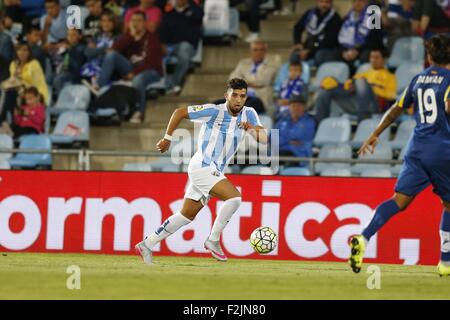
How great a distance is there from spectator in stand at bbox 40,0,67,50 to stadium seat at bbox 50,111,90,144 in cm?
233

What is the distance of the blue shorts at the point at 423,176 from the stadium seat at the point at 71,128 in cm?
829

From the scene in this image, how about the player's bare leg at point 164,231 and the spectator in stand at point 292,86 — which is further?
the spectator in stand at point 292,86

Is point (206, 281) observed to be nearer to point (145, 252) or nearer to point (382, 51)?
point (145, 252)

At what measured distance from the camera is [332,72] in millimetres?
18641

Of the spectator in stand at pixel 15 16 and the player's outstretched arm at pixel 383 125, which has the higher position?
the spectator in stand at pixel 15 16

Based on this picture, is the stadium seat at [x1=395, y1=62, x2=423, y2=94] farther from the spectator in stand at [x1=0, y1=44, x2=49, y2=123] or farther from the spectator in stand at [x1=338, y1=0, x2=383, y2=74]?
Answer: the spectator in stand at [x1=0, y1=44, x2=49, y2=123]

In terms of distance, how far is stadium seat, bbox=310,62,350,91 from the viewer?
60.7 ft

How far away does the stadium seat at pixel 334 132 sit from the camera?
17281 mm

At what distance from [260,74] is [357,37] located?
1716 millimetres

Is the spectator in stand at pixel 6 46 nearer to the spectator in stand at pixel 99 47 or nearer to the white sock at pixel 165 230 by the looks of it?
the spectator in stand at pixel 99 47

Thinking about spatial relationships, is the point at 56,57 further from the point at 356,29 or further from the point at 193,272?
the point at 193,272

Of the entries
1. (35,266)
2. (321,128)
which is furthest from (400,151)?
(35,266)

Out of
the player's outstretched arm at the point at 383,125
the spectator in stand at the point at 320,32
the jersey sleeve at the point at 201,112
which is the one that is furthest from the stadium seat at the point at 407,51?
the player's outstretched arm at the point at 383,125

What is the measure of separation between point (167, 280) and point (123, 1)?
11044 millimetres
